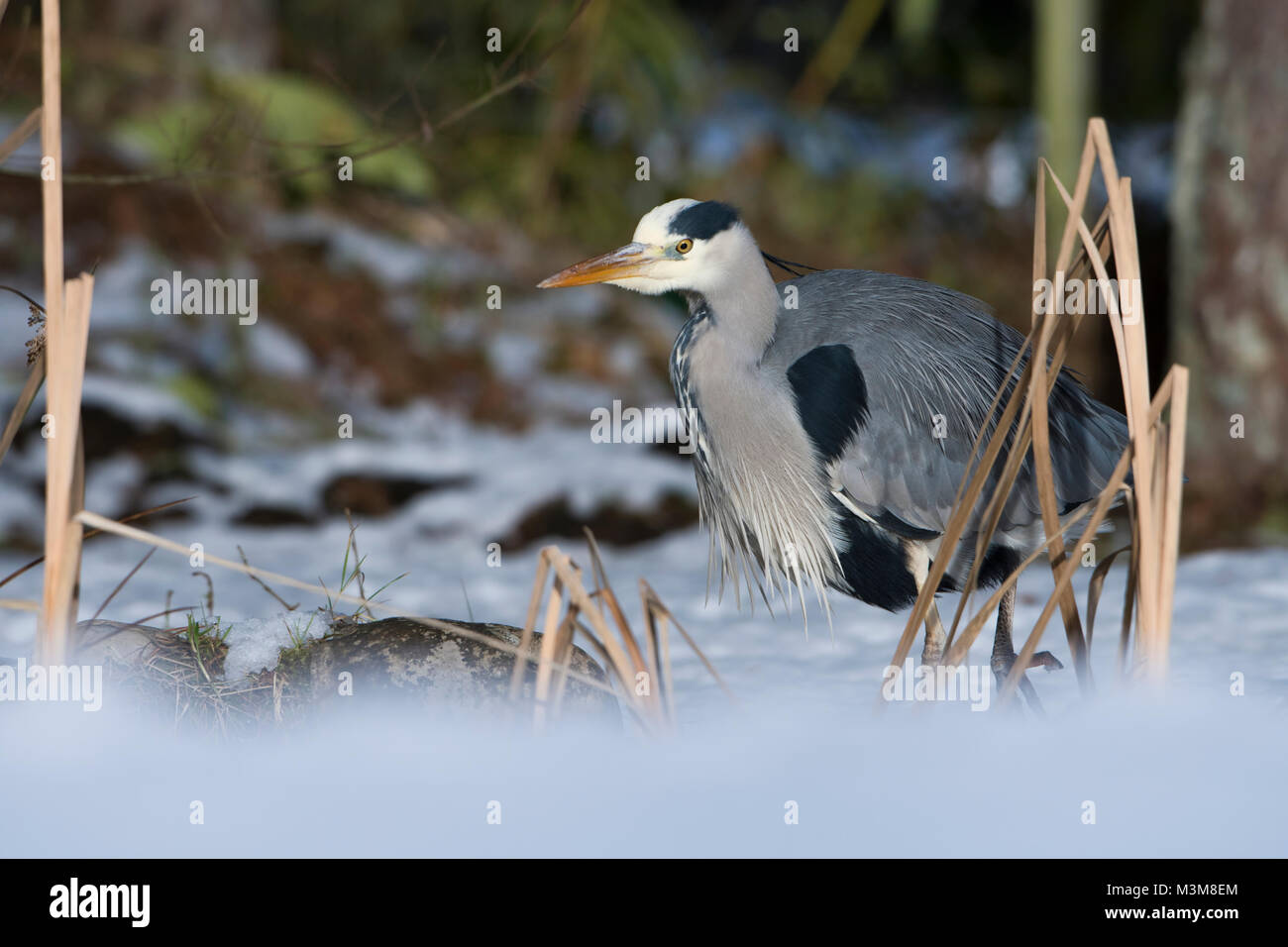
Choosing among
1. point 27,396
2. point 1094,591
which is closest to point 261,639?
point 27,396

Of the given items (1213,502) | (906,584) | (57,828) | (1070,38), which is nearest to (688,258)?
(906,584)

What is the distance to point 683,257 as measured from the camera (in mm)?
2971

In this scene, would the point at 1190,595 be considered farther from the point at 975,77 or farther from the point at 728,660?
the point at 975,77

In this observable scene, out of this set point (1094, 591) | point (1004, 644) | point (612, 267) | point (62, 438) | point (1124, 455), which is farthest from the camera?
point (1004, 644)

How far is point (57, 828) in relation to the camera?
2.21 m

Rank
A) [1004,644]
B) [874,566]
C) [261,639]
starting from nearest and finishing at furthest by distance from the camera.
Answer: [261,639] < [1004,644] < [874,566]

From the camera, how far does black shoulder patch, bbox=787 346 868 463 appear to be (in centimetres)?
301

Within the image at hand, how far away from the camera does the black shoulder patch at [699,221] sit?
2.93 metres

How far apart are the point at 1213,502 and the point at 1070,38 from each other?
2592 mm

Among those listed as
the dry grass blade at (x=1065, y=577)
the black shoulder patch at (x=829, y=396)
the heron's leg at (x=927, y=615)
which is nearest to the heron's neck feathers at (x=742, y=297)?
the black shoulder patch at (x=829, y=396)

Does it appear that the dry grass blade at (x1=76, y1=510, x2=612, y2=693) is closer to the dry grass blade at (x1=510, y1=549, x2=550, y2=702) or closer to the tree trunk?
the dry grass blade at (x1=510, y1=549, x2=550, y2=702)

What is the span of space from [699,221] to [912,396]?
62cm

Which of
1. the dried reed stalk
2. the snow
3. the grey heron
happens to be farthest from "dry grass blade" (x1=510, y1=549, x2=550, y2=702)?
the grey heron

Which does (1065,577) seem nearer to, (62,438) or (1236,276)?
(62,438)
